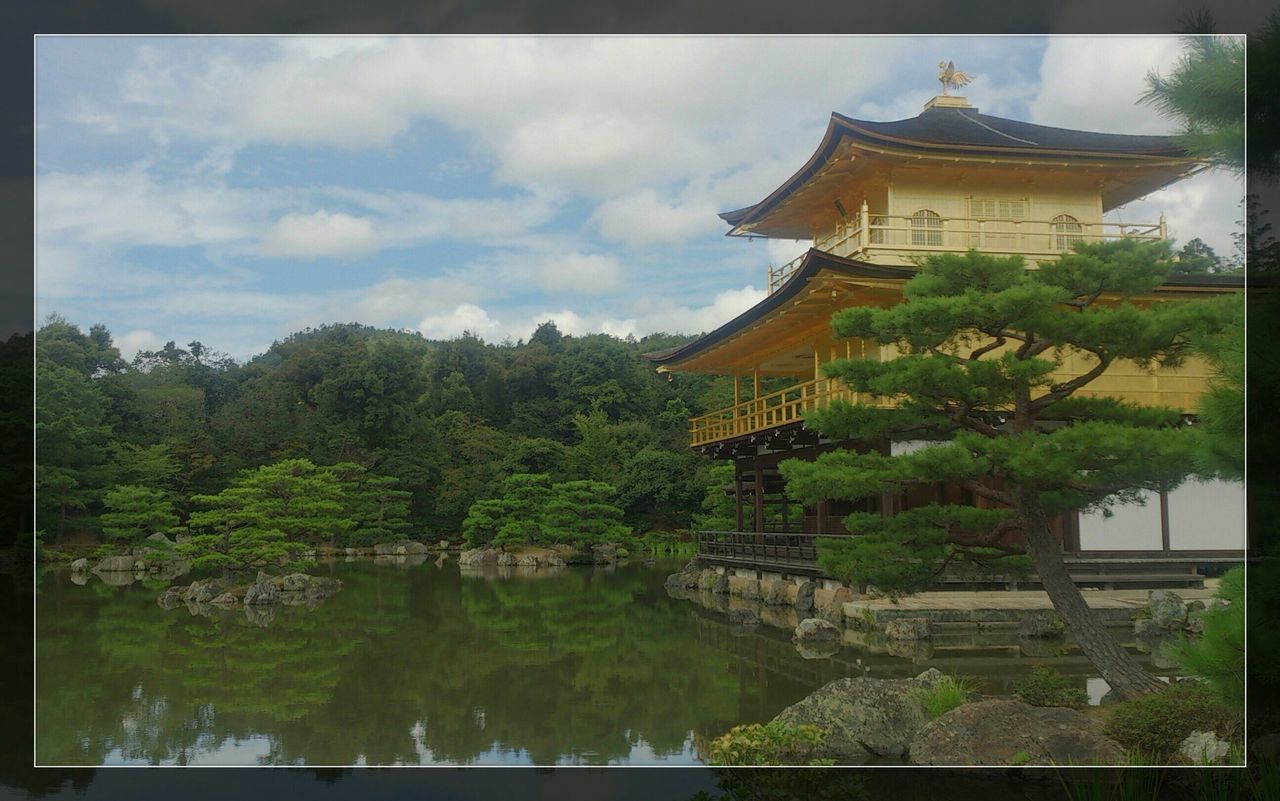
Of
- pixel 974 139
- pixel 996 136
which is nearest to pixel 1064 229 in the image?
pixel 996 136

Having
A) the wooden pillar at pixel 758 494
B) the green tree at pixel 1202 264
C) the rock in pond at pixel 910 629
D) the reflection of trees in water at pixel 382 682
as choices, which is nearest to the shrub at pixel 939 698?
the reflection of trees in water at pixel 382 682

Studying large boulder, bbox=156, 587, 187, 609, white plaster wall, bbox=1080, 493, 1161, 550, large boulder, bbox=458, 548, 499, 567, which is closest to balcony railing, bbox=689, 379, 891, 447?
white plaster wall, bbox=1080, 493, 1161, 550

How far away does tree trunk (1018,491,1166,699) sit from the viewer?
5.22 m

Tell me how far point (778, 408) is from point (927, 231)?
2857 mm

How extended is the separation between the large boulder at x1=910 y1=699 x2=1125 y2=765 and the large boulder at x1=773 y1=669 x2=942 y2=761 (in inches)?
6.4

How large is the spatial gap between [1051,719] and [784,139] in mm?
15354

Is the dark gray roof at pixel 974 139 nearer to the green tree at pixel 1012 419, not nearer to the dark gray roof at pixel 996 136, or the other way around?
the dark gray roof at pixel 996 136

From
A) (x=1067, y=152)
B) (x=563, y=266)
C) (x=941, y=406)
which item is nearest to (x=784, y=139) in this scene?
(x=563, y=266)

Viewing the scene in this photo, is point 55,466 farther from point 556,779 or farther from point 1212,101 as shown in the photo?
point 1212,101

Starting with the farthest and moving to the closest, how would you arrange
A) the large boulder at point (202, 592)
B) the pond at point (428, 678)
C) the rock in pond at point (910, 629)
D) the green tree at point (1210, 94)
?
the large boulder at point (202, 592) → the rock in pond at point (910, 629) → the pond at point (428, 678) → the green tree at point (1210, 94)

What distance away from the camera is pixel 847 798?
4258 millimetres

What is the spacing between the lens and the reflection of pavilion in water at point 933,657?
724cm

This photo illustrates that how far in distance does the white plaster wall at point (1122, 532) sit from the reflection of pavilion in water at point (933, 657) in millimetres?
1684

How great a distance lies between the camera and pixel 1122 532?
1072cm
